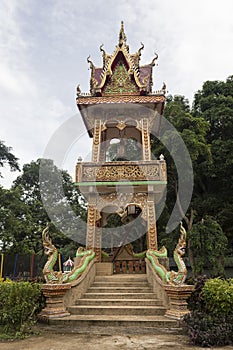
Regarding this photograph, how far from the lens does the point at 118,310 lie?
6.56 m

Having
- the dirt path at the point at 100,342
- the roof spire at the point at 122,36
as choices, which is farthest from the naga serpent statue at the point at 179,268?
the roof spire at the point at 122,36

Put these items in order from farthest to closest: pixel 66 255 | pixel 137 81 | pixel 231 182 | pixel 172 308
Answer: pixel 66 255 → pixel 231 182 → pixel 137 81 → pixel 172 308

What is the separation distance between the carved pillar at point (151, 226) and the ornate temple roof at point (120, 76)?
470cm

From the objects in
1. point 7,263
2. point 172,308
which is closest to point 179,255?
point 172,308

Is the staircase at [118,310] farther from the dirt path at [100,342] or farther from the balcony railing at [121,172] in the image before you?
the balcony railing at [121,172]

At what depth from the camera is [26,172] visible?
30656mm

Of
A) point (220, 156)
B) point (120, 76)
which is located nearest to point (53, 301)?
point (120, 76)

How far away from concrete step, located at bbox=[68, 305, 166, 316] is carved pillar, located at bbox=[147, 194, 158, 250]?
298 centimetres

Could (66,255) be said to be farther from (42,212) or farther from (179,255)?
(179,255)

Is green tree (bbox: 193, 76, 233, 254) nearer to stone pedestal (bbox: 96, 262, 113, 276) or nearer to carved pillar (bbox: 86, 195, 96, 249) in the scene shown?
carved pillar (bbox: 86, 195, 96, 249)

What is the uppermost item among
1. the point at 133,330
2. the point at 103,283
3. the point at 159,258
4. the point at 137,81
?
the point at 137,81

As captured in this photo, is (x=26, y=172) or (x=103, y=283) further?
(x=26, y=172)

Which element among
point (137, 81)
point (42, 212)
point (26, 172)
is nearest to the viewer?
point (137, 81)

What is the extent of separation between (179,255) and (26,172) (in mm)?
26429
